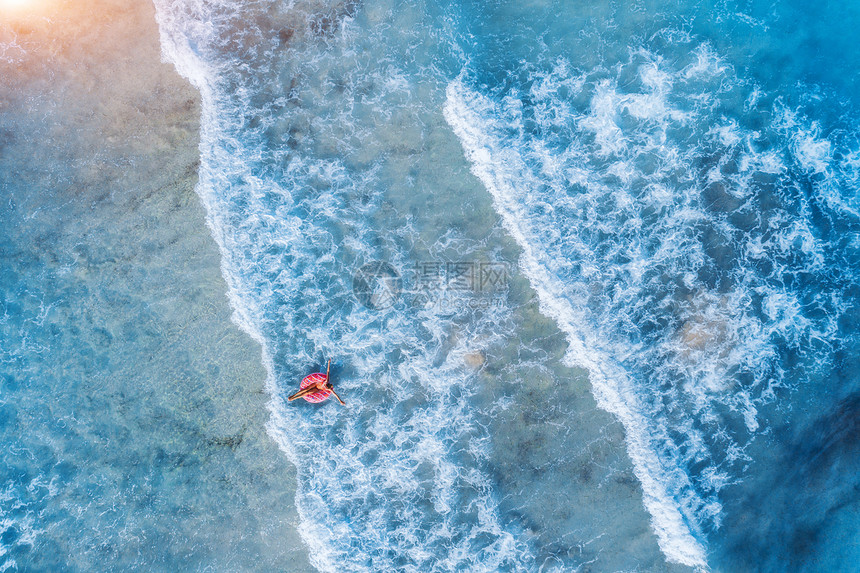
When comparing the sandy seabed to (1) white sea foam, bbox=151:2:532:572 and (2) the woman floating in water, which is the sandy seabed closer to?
(1) white sea foam, bbox=151:2:532:572

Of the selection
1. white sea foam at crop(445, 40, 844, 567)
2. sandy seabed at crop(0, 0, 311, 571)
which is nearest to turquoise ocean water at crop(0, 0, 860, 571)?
white sea foam at crop(445, 40, 844, 567)

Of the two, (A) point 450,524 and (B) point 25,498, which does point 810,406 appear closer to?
(A) point 450,524

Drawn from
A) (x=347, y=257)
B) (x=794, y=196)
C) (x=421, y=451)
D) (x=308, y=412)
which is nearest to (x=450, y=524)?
(x=421, y=451)

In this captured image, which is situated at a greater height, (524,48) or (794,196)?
(524,48)

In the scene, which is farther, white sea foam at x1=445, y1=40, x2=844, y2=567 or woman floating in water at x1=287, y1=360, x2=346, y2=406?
white sea foam at x1=445, y1=40, x2=844, y2=567

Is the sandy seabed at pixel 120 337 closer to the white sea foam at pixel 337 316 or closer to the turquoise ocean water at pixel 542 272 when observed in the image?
the turquoise ocean water at pixel 542 272

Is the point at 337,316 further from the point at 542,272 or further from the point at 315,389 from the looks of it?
the point at 542,272
